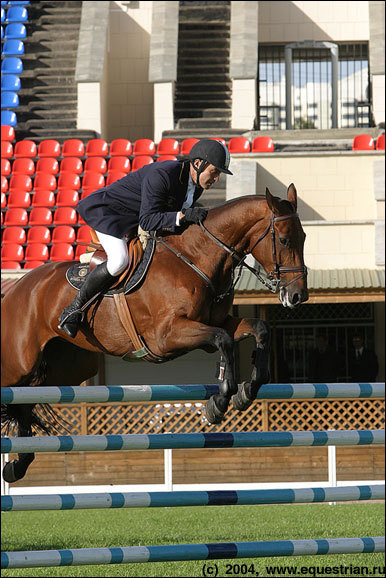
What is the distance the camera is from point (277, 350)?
1900 cm

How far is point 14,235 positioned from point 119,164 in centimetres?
269

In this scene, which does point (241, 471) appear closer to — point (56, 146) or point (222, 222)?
point (56, 146)

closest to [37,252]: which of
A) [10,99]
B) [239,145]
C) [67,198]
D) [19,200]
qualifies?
[67,198]

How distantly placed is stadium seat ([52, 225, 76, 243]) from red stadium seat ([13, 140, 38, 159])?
287 centimetres

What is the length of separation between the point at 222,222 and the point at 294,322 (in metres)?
13.3

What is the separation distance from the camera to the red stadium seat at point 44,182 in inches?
770

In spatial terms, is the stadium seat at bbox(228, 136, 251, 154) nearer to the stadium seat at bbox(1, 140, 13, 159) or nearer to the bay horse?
the stadium seat at bbox(1, 140, 13, 159)

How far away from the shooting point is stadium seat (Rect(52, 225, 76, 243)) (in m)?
18.0

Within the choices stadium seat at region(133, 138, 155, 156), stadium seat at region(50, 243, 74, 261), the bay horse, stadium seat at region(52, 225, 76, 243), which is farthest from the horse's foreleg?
stadium seat at region(133, 138, 155, 156)

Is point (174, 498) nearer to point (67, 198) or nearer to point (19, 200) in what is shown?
point (67, 198)

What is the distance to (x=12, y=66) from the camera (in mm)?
23281

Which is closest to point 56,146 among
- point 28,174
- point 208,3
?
point 28,174

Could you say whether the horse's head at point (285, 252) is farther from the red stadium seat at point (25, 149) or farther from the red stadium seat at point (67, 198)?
the red stadium seat at point (25, 149)

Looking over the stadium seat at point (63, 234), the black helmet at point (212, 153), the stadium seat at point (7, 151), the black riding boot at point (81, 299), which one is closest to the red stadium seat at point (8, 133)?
the stadium seat at point (7, 151)
